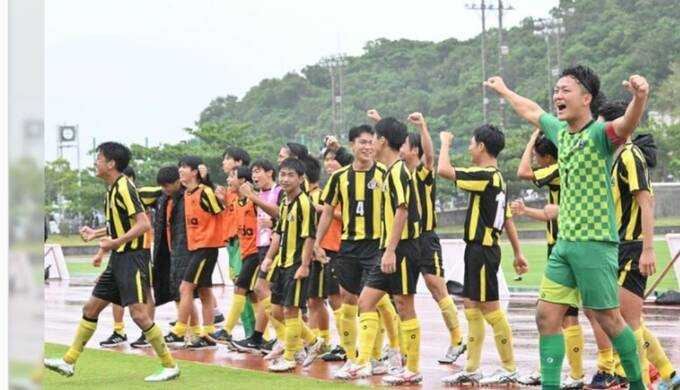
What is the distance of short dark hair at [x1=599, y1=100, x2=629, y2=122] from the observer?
7.39m

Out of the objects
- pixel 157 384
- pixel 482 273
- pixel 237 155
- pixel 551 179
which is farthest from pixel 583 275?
pixel 237 155

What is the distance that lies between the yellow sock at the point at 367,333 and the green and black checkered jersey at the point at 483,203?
99cm

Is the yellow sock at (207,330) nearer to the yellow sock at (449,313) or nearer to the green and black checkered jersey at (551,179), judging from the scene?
the yellow sock at (449,313)

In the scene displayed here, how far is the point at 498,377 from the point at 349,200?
6.34 ft

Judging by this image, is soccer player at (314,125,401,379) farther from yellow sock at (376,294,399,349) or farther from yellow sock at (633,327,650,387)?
yellow sock at (633,327,650,387)

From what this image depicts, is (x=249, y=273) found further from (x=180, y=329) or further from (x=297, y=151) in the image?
(x=297, y=151)

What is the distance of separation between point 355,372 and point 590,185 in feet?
11.7

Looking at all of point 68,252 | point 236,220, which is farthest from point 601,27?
point 236,220

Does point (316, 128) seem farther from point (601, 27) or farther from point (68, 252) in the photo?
point (68, 252)

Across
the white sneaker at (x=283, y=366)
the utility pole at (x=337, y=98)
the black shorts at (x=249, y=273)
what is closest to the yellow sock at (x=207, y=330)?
the black shorts at (x=249, y=273)

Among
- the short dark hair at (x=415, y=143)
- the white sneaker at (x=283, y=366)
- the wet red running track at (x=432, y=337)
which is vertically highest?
the short dark hair at (x=415, y=143)

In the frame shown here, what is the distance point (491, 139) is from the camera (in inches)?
348

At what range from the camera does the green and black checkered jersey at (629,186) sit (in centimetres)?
712

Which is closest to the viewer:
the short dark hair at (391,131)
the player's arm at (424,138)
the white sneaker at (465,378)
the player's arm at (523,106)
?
the player's arm at (523,106)
